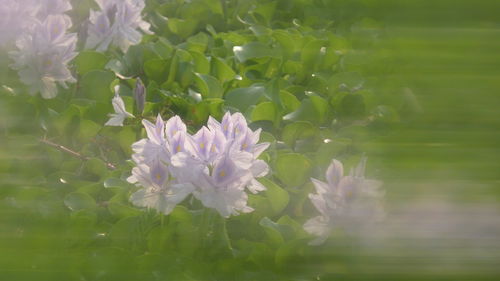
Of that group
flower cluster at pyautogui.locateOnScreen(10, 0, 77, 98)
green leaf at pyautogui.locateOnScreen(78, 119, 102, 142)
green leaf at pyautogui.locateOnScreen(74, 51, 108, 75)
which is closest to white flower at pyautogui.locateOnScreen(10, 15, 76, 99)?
flower cluster at pyautogui.locateOnScreen(10, 0, 77, 98)

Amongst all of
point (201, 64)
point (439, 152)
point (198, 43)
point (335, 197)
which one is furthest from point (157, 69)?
point (439, 152)

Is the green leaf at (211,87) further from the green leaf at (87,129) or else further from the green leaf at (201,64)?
the green leaf at (87,129)

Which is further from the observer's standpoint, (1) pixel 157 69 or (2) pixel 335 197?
(1) pixel 157 69

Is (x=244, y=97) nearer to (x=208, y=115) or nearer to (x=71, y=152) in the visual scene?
(x=208, y=115)

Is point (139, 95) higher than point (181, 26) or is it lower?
lower

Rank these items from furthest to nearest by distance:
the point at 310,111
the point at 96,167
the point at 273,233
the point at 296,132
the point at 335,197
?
the point at 310,111
the point at 296,132
the point at 96,167
the point at 273,233
the point at 335,197

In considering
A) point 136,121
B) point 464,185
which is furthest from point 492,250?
point 136,121

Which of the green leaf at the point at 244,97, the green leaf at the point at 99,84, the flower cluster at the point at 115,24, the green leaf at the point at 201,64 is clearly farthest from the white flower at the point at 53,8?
the green leaf at the point at 244,97

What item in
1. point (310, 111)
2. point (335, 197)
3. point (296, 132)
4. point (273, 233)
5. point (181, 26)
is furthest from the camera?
point (181, 26)
